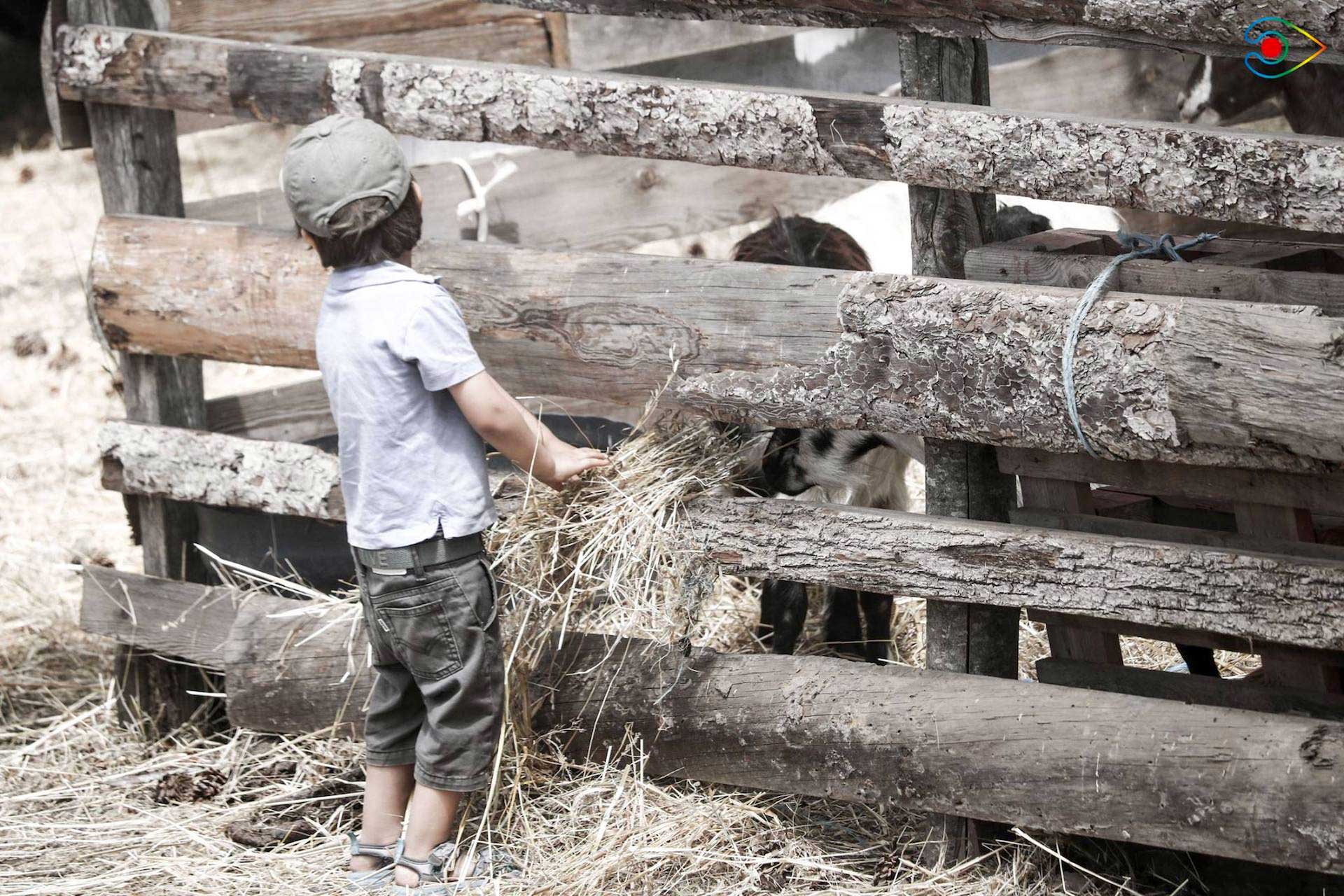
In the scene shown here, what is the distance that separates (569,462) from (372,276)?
0.61 m

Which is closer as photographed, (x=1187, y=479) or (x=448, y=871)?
(x=1187, y=479)

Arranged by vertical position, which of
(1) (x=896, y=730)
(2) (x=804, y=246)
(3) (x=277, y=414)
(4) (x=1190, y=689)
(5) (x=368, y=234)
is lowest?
(1) (x=896, y=730)

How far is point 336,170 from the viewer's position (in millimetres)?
2762

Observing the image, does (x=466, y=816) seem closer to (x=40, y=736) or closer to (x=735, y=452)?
(x=735, y=452)

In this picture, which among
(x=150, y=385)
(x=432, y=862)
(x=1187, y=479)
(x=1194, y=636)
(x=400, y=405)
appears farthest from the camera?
(x=150, y=385)

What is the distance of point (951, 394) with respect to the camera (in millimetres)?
2811

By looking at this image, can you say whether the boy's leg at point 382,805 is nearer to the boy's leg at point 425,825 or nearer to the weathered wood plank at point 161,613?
the boy's leg at point 425,825

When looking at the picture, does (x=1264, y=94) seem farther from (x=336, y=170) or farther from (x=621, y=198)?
(x=336, y=170)

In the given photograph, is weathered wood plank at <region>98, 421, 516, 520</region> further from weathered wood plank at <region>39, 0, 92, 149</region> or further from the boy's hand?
weathered wood plank at <region>39, 0, 92, 149</region>

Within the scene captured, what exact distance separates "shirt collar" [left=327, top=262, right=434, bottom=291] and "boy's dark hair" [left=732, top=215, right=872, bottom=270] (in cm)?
145

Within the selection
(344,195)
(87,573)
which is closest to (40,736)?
(87,573)

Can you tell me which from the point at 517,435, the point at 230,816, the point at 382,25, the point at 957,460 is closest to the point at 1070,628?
the point at 957,460

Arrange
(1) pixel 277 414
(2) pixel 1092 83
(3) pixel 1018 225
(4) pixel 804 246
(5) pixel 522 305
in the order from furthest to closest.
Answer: (2) pixel 1092 83 < (1) pixel 277 414 < (4) pixel 804 246 < (3) pixel 1018 225 < (5) pixel 522 305

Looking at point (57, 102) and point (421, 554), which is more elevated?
point (57, 102)
